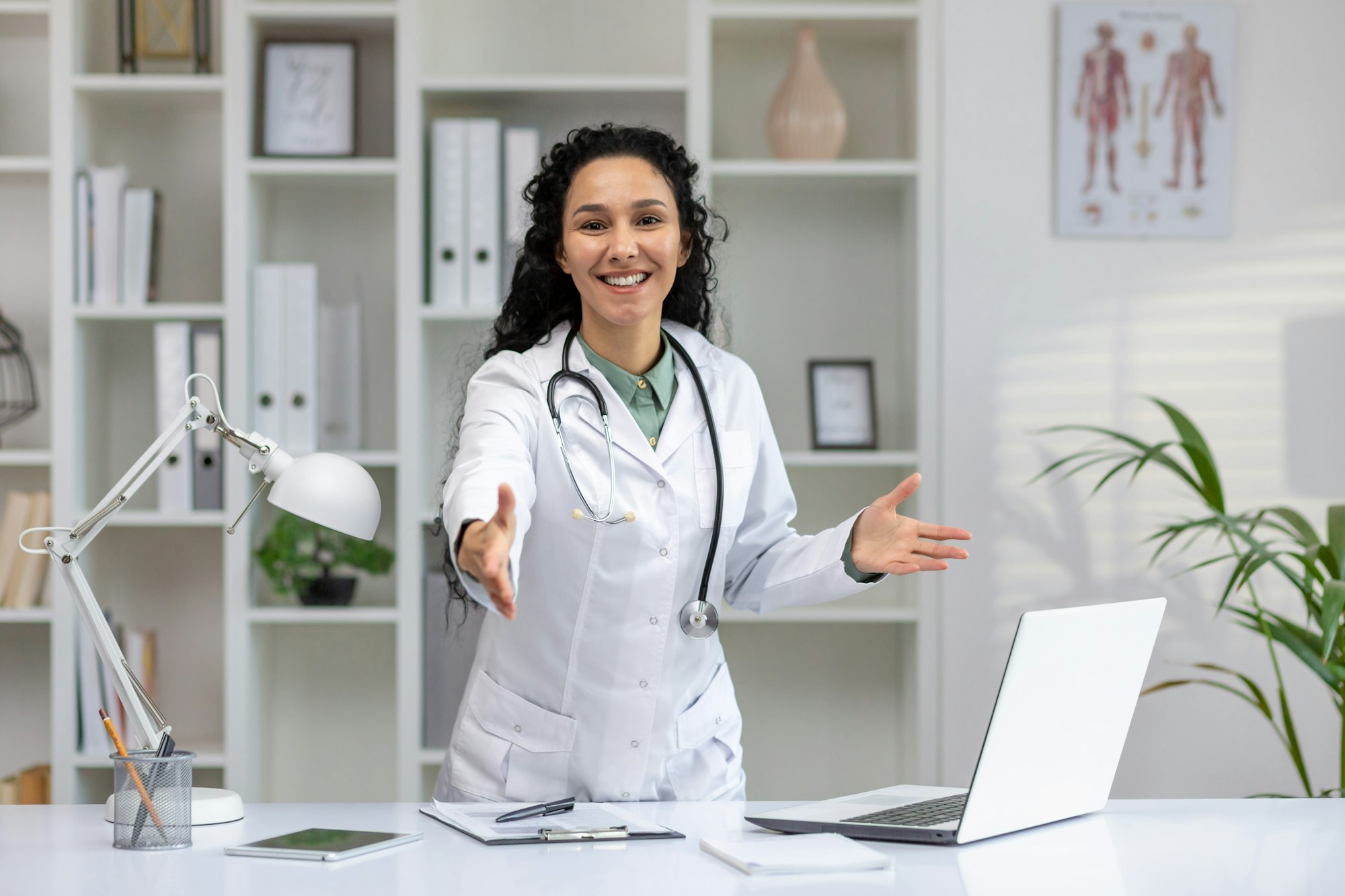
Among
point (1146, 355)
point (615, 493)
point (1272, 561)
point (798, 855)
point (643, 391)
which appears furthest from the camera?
point (1146, 355)

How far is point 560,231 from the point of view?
1.69m

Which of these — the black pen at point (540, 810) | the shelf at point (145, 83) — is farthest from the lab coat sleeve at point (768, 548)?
the shelf at point (145, 83)

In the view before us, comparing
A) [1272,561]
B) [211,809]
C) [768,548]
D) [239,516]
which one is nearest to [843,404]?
[1272,561]

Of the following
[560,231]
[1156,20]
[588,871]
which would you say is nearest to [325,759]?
[560,231]

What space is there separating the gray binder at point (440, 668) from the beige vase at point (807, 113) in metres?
1.28

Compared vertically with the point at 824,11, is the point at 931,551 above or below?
below

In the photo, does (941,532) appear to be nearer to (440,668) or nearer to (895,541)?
(895,541)

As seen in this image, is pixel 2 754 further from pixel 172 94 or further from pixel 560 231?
pixel 560 231

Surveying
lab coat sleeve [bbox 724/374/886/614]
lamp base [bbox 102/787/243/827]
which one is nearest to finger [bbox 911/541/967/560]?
lab coat sleeve [bbox 724/374/886/614]

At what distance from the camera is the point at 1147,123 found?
2.66 meters

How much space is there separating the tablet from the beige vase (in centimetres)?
193

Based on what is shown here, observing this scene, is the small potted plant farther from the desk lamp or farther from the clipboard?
the clipboard

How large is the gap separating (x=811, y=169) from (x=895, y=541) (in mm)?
1366

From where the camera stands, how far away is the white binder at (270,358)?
259 centimetres
